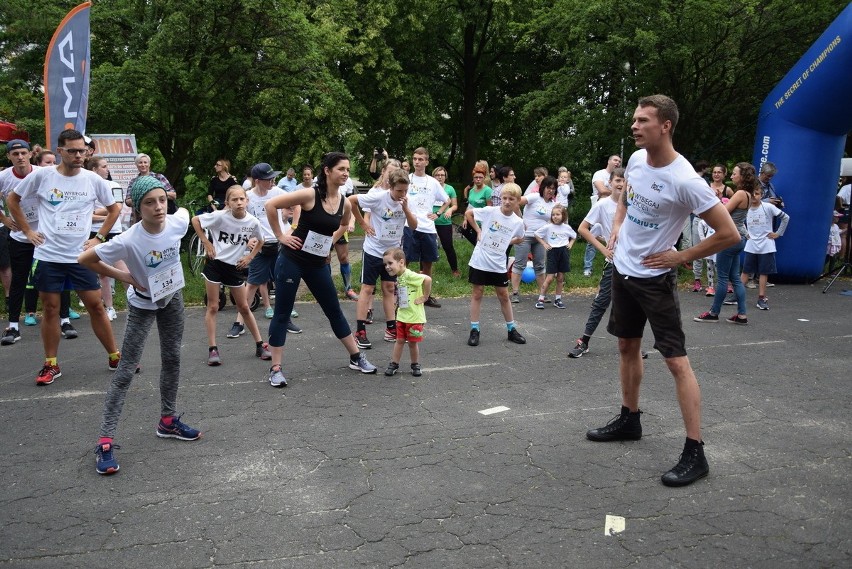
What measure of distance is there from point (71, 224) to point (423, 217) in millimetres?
4515

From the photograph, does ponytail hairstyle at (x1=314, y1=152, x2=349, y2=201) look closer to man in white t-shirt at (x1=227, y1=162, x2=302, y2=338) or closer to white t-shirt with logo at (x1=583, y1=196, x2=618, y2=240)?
man in white t-shirt at (x1=227, y1=162, x2=302, y2=338)

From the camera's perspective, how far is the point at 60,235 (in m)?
6.48

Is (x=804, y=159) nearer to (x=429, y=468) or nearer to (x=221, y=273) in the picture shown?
(x=221, y=273)

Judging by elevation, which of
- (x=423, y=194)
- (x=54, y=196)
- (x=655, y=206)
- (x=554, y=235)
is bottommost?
(x=554, y=235)

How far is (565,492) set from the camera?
410 centimetres

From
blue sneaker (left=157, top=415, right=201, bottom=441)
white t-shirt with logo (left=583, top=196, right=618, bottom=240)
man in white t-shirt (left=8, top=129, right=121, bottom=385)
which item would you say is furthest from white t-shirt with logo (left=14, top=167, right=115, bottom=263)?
white t-shirt with logo (left=583, top=196, right=618, bottom=240)

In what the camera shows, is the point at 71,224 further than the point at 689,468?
Yes

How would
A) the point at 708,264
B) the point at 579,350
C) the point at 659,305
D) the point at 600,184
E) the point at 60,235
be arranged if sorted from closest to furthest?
the point at 659,305 < the point at 60,235 < the point at 579,350 < the point at 600,184 < the point at 708,264

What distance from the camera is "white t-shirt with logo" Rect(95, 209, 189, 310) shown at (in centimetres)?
449

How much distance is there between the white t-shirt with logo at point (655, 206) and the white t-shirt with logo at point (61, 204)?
4680 mm

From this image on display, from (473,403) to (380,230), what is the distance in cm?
279

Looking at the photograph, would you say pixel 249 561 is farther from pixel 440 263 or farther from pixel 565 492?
pixel 440 263

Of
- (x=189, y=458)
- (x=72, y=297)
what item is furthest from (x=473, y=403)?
(x=72, y=297)

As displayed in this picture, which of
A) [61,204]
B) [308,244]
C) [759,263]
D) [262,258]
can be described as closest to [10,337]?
[61,204]
